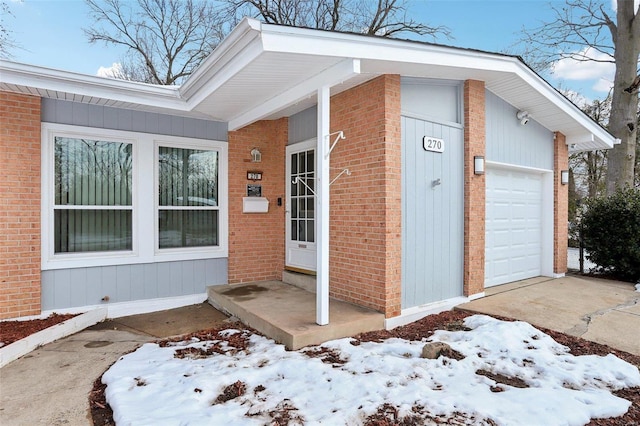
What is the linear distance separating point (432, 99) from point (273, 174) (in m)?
2.84

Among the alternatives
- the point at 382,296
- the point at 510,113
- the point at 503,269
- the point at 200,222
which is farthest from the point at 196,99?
the point at 503,269

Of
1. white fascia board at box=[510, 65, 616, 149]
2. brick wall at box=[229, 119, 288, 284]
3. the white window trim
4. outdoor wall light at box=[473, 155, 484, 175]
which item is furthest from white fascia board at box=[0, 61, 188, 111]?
white fascia board at box=[510, 65, 616, 149]

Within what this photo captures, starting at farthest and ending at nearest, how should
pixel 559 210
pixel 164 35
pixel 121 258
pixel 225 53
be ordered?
pixel 164 35
pixel 559 210
pixel 121 258
pixel 225 53

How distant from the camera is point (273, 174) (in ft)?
20.0

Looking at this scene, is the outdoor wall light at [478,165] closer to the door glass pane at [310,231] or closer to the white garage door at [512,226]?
the white garage door at [512,226]

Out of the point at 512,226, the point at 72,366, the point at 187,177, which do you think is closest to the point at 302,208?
the point at 187,177

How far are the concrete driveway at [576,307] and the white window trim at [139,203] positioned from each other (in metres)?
4.12

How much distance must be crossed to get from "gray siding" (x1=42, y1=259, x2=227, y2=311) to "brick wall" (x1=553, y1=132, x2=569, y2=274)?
630 centimetres

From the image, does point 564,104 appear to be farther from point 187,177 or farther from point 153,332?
point 153,332

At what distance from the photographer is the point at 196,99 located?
15.2 ft

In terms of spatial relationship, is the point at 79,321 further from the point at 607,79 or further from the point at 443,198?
the point at 607,79

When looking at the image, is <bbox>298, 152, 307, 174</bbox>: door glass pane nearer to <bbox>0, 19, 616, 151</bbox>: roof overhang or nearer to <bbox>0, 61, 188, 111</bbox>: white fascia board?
<bbox>0, 19, 616, 151</bbox>: roof overhang

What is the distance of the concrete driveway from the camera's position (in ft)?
12.7

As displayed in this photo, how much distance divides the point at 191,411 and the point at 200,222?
3.54 m
